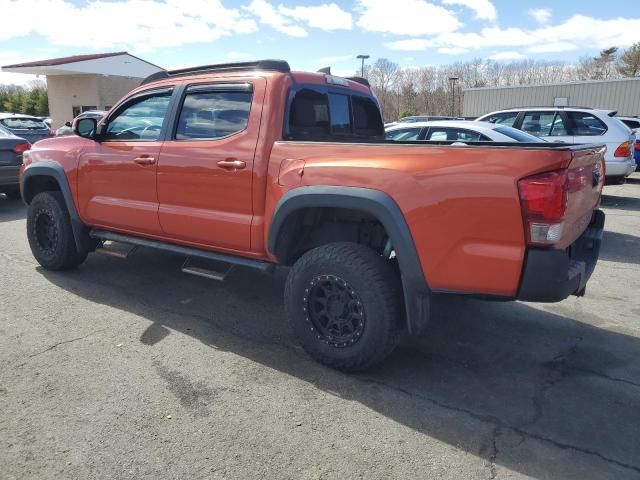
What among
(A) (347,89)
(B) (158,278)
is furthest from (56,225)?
(A) (347,89)

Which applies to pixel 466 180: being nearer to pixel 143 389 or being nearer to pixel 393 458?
pixel 393 458

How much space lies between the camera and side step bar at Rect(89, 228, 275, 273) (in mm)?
3820

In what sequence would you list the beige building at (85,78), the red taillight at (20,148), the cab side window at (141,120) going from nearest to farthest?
the cab side window at (141,120)
the red taillight at (20,148)
the beige building at (85,78)

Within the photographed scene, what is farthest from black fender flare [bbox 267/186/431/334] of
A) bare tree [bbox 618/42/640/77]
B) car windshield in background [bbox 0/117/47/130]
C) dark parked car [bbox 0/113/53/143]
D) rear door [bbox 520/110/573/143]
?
bare tree [bbox 618/42/640/77]

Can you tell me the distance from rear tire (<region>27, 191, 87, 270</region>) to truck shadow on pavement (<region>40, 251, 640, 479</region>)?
0.68ft

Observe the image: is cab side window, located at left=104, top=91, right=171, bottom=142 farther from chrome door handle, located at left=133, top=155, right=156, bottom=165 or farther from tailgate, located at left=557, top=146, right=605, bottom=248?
tailgate, located at left=557, top=146, right=605, bottom=248

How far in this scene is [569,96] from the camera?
28.7 metres

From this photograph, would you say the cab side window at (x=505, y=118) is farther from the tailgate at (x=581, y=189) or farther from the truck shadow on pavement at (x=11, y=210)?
the truck shadow on pavement at (x=11, y=210)

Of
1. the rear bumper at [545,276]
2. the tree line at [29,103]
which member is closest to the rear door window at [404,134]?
the rear bumper at [545,276]

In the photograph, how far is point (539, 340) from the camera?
4.04 metres

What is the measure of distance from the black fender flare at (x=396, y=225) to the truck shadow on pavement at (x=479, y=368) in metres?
0.53

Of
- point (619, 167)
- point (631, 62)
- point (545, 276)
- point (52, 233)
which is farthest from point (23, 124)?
point (631, 62)

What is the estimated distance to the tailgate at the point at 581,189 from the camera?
9.18 ft

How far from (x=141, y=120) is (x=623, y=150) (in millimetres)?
8485
